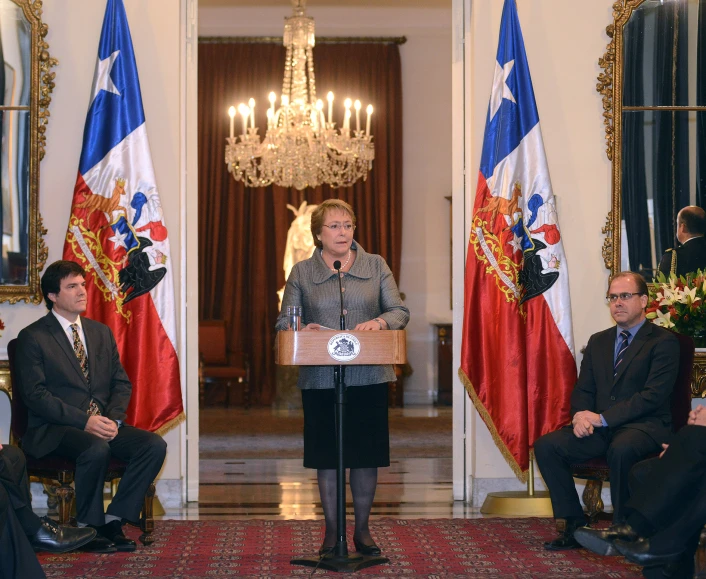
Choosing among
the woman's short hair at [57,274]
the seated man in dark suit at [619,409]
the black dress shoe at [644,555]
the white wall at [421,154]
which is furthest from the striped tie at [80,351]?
the white wall at [421,154]

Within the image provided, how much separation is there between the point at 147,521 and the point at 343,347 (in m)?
1.64

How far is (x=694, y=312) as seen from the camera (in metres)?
5.57

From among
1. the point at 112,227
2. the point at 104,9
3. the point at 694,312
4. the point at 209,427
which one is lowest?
the point at 209,427

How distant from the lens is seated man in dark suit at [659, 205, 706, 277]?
20.2 ft

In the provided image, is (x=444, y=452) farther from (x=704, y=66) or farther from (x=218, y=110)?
(x=218, y=110)

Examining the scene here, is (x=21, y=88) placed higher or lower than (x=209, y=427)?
higher

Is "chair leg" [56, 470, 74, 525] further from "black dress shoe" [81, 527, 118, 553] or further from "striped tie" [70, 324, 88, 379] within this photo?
"striped tie" [70, 324, 88, 379]

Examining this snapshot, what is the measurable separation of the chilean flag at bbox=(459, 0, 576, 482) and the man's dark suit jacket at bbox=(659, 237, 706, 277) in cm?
77

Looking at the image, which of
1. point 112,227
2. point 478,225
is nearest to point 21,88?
point 112,227

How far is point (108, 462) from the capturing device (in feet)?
15.6

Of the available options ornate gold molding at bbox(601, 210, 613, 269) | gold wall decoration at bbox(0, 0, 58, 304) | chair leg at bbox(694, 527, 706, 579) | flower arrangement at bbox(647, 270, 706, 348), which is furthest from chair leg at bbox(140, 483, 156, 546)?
ornate gold molding at bbox(601, 210, 613, 269)

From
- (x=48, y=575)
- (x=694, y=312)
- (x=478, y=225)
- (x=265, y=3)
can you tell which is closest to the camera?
(x=48, y=575)

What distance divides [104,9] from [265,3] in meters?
6.49

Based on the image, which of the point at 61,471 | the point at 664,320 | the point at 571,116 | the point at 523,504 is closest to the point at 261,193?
the point at 571,116
